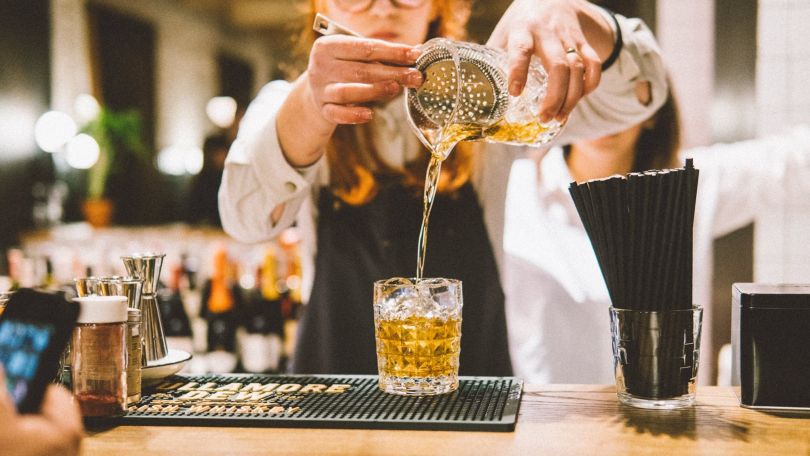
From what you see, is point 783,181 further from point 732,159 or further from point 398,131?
point 398,131

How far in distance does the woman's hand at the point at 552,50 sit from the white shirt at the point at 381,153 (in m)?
0.36

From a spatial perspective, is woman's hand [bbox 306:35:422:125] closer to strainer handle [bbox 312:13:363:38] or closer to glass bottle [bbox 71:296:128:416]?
strainer handle [bbox 312:13:363:38]

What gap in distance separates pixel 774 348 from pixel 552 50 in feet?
Answer: 1.76

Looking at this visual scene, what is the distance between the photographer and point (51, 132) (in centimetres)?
443

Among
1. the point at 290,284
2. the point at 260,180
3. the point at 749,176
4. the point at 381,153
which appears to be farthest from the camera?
the point at 290,284

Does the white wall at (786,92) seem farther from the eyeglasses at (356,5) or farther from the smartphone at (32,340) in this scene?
the smartphone at (32,340)

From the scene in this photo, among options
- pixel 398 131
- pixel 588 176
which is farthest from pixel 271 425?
pixel 588 176

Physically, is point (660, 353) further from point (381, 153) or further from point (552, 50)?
point (381, 153)

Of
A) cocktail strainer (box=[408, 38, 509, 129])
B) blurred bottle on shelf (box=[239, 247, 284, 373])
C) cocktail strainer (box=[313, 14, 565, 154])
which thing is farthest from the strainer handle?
blurred bottle on shelf (box=[239, 247, 284, 373])

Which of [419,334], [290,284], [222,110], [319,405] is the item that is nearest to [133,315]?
[319,405]

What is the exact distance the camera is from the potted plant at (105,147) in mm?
4156

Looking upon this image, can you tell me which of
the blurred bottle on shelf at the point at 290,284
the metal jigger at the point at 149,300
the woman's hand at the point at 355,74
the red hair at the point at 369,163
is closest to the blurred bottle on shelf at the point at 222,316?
the blurred bottle on shelf at the point at 290,284

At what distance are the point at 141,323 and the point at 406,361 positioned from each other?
1.41ft

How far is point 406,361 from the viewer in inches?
43.7
